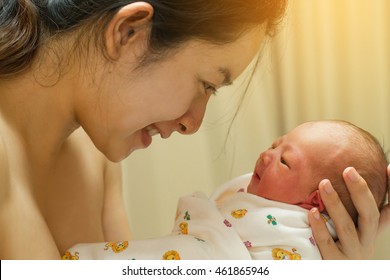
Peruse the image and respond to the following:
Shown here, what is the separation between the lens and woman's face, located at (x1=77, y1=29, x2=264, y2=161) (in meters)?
0.83

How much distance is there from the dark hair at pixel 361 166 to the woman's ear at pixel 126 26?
399mm

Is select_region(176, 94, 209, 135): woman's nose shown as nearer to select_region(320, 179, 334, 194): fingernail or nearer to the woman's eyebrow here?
the woman's eyebrow

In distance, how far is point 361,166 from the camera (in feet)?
3.14

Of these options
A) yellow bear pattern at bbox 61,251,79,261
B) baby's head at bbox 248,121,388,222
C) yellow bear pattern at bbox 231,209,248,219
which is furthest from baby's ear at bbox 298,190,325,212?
yellow bear pattern at bbox 61,251,79,261

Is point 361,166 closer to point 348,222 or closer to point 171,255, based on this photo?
point 348,222

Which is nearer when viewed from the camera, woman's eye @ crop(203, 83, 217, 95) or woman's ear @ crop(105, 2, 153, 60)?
woman's ear @ crop(105, 2, 153, 60)

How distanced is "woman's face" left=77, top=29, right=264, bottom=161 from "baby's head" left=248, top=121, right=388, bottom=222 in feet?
0.61

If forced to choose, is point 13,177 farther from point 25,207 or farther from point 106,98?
point 106,98

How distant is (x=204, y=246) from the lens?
2.89ft

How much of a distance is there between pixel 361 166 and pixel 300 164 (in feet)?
0.33

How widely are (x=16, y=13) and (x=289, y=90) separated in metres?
0.89

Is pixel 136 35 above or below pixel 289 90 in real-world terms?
above

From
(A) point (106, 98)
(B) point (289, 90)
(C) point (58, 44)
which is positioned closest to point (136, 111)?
(A) point (106, 98)

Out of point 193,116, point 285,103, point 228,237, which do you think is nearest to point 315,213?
point 228,237
